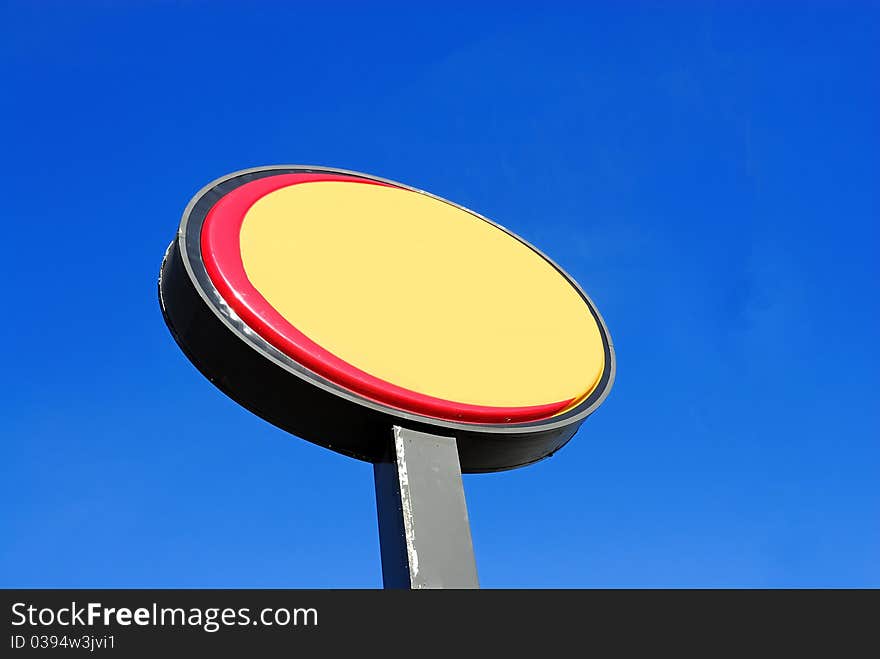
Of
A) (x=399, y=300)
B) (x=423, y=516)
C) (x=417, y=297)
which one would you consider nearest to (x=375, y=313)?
(x=399, y=300)

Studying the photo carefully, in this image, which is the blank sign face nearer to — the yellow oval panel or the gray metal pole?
the yellow oval panel

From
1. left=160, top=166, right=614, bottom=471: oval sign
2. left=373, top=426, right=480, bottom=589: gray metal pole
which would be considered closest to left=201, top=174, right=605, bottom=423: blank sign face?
left=160, top=166, right=614, bottom=471: oval sign

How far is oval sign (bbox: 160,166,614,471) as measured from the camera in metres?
3.99

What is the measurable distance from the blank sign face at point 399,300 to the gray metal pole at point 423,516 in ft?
0.82

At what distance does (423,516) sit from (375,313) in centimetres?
137

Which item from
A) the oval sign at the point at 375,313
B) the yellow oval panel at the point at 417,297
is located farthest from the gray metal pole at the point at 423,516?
the yellow oval panel at the point at 417,297

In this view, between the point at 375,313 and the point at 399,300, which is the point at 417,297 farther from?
the point at 375,313

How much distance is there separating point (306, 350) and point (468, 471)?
126 cm

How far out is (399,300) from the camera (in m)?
4.74

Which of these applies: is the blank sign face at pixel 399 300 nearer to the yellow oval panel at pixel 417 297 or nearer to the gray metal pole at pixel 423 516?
the yellow oval panel at pixel 417 297

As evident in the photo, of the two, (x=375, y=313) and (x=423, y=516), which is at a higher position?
(x=375, y=313)

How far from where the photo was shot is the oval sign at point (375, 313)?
13.1ft
